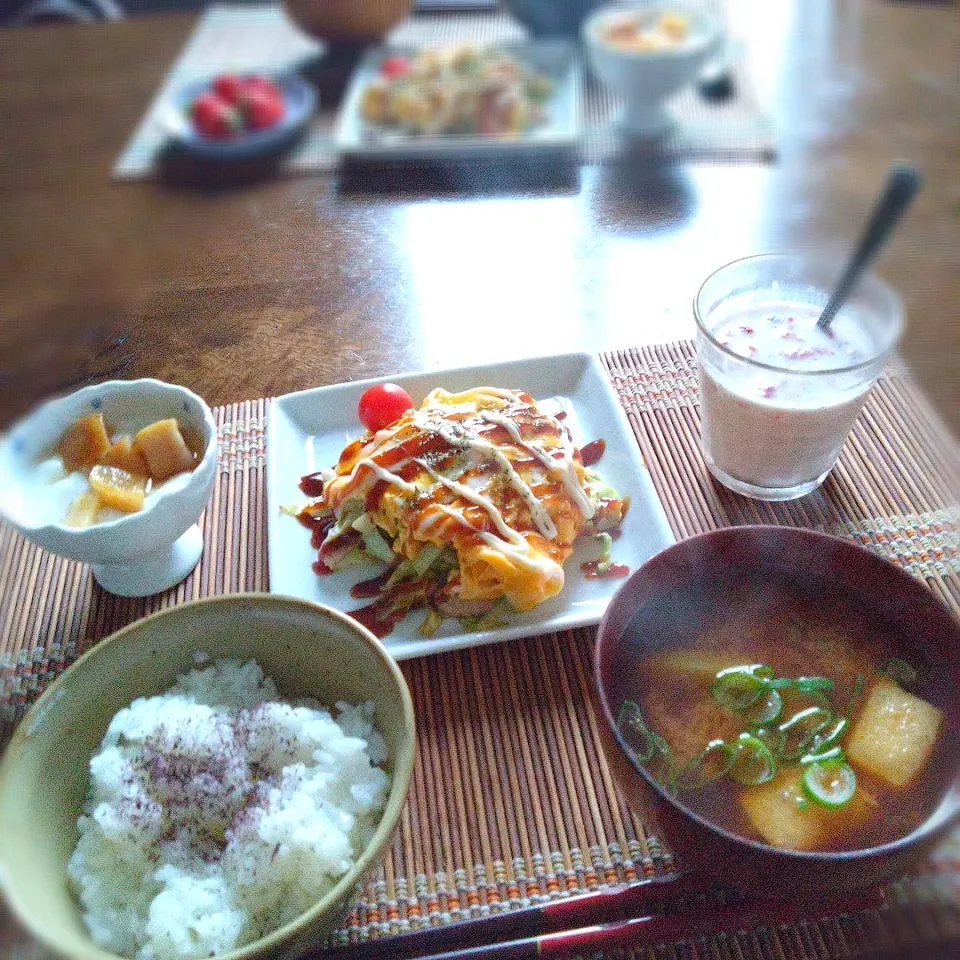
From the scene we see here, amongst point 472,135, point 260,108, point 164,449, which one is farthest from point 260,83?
point 164,449

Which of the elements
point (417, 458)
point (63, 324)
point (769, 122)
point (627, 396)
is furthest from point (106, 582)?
point (769, 122)

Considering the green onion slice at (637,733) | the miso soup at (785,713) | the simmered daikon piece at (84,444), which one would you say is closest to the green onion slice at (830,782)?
the miso soup at (785,713)

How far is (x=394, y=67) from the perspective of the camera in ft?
1.49

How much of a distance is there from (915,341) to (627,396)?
0.52 meters

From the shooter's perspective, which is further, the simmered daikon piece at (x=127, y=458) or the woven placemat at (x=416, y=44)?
the simmered daikon piece at (x=127, y=458)

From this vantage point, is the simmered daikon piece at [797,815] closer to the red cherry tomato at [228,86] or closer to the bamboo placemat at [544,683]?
the bamboo placemat at [544,683]

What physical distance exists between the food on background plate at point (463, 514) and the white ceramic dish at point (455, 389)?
14mm

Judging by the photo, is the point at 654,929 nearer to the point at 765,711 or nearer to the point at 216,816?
the point at 765,711

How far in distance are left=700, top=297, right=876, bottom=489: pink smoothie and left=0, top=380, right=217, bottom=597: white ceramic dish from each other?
479mm

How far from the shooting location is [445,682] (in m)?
0.74

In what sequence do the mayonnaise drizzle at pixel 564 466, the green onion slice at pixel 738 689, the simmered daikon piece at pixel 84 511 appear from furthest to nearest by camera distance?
the mayonnaise drizzle at pixel 564 466 → the simmered daikon piece at pixel 84 511 → the green onion slice at pixel 738 689

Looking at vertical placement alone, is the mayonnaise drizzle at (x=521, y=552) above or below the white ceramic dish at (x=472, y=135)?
below

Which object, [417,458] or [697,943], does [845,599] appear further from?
[417,458]

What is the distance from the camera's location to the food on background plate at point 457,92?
1.48ft
